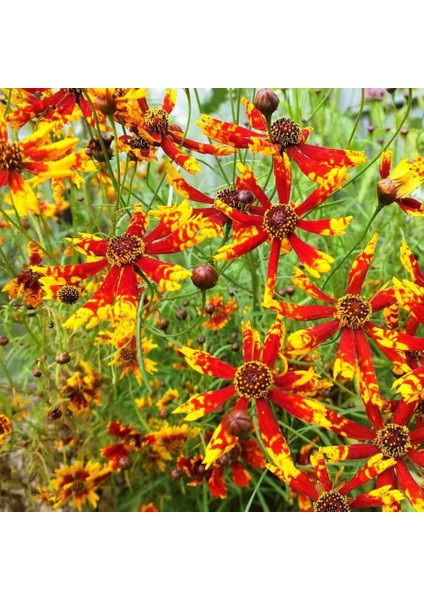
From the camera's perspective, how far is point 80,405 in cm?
72

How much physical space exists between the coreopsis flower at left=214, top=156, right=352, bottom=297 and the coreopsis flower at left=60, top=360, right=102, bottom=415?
0.31 m

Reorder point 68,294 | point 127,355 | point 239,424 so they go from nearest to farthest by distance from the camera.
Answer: point 239,424 < point 68,294 < point 127,355

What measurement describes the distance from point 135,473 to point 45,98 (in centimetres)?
48

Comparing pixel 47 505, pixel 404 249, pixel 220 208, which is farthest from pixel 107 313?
pixel 47 505

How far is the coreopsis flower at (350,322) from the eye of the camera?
49 centimetres

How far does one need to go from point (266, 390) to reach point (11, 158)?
0.27m

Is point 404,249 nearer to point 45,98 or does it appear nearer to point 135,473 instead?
point 45,98

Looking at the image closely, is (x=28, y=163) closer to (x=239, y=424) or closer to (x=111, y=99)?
(x=111, y=99)

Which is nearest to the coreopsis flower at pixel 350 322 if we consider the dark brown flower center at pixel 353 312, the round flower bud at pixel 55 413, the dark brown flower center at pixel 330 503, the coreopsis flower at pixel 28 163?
the dark brown flower center at pixel 353 312

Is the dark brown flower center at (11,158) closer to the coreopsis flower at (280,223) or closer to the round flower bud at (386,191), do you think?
the coreopsis flower at (280,223)

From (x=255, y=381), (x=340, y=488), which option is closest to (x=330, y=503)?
(x=340, y=488)

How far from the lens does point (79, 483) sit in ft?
2.34
